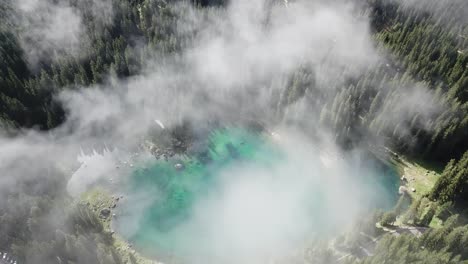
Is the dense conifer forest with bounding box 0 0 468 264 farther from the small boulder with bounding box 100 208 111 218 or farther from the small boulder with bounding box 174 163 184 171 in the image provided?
the small boulder with bounding box 174 163 184 171

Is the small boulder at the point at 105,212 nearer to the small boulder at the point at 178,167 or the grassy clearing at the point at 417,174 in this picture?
the small boulder at the point at 178,167

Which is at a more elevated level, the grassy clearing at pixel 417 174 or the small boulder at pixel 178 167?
the grassy clearing at pixel 417 174

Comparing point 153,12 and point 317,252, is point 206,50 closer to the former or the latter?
point 153,12

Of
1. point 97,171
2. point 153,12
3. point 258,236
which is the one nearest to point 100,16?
point 153,12

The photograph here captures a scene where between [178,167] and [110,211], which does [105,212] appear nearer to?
[110,211]

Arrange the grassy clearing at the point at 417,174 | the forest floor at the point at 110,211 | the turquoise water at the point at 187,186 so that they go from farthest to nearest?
the grassy clearing at the point at 417,174
the turquoise water at the point at 187,186
the forest floor at the point at 110,211

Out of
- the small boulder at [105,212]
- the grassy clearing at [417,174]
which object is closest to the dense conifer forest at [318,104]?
the grassy clearing at [417,174]

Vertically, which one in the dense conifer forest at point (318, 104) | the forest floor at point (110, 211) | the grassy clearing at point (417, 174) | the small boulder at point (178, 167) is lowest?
the forest floor at point (110, 211)

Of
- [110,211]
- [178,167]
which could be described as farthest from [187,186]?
[110,211]
